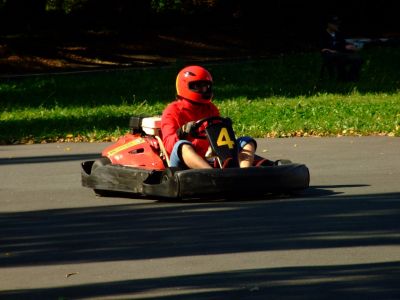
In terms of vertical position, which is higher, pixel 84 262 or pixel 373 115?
pixel 84 262

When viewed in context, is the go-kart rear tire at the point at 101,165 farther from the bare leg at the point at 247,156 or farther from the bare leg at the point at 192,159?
the bare leg at the point at 247,156

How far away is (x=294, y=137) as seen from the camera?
56.5 feet

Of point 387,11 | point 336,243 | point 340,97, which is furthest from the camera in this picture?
point 387,11

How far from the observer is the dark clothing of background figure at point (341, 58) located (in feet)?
84.7

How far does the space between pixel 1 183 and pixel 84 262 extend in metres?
5.07

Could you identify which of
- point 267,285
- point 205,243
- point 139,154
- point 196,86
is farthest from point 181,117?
point 267,285

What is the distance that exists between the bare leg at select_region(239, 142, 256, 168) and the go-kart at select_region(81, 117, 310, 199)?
124 millimetres

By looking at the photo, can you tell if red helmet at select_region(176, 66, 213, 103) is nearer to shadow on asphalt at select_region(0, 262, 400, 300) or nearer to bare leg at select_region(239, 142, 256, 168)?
bare leg at select_region(239, 142, 256, 168)

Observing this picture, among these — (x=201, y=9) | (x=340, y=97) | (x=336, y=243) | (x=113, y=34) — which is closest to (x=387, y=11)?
(x=201, y=9)

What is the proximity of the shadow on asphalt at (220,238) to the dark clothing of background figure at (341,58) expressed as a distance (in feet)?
48.7

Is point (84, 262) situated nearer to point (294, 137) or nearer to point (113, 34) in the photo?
point (294, 137)

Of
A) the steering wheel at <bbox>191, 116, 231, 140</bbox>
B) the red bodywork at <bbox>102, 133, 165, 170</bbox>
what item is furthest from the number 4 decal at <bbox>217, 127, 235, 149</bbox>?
the red bodywork at <bbox>102, 133, 165, 170</bbox>

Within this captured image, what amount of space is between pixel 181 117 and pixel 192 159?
0.59 m

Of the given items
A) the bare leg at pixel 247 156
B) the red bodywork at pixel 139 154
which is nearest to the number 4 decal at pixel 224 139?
the bare leg at pixel 247 156
